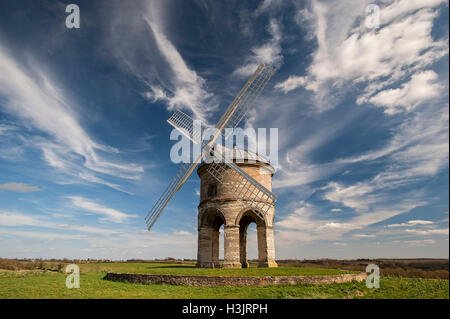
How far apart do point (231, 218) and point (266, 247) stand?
379 cm

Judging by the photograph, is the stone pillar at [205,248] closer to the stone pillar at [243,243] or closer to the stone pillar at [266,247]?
the stone pillar at [243,243]

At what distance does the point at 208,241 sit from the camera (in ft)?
76.4

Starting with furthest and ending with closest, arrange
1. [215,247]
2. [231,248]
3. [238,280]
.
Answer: [215,247], [231,248], [238,280]

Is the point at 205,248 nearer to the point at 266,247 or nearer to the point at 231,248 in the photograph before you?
the point at 231,248

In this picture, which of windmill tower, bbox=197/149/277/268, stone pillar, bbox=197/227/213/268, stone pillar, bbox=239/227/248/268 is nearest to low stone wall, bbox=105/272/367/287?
windmill tower, bbox=197/149/277/268

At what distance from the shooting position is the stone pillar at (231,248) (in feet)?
67.6

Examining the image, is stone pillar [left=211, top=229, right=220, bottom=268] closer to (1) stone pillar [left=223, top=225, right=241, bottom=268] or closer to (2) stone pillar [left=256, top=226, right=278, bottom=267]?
(1) stone pillar [left=223, top=225, right=241, bottom=268]

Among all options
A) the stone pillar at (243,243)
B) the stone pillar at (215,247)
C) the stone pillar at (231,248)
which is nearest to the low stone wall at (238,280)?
the stone pillar at (231,248)

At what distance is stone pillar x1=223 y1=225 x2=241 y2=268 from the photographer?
67.6ft

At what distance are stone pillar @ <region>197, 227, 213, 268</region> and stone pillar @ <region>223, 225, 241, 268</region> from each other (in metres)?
2.65

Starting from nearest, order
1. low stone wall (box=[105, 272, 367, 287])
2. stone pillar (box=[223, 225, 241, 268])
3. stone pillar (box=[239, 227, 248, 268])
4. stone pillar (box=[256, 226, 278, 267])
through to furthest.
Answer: low stone wall (box=[105, 272, 367, 287])
stone pillar (box=[223, 225, 241, 268])
stone pillar (box=[256, 226, 278, 267])
stone pillar (box=[239, 227, 248, 268])

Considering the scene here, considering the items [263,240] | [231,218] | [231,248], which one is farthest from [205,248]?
[263,240]
